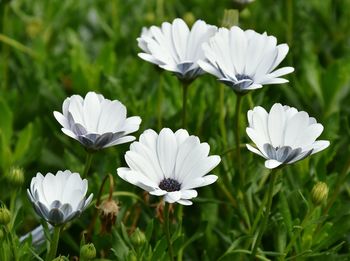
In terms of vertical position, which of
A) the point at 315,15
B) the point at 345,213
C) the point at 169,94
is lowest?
the point at 345,213

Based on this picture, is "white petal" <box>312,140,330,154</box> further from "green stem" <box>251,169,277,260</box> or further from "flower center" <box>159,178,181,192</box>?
"flower center" <box>159,178,181,192</box>

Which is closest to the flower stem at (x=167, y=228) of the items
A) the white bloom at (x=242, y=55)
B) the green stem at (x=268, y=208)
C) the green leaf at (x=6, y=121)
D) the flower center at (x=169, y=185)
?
the flower center at (x=169, y=185)

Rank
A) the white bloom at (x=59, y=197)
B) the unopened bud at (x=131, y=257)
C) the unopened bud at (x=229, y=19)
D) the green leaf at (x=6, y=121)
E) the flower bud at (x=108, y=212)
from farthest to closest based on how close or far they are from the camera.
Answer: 1. the green leaf at (x=6, y=121)
2. the unopened bud at (x=229, y=19)
3. the flower bud at (x=108, y=212)
4. the unopened bud at (x=131, y=257)
5. the white bloom at (x=59, y=197)

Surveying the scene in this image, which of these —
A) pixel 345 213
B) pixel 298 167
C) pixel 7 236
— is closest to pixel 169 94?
pixel 298 167

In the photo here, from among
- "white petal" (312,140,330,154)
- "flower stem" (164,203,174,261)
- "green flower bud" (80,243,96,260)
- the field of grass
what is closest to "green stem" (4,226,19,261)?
the field of grass

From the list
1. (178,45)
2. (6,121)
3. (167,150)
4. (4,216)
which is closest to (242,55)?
(178,45)

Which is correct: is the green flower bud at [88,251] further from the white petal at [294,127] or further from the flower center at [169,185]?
the white petal at [294,127]

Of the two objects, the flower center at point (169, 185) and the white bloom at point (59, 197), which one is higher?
the flower center at point (169, 185)

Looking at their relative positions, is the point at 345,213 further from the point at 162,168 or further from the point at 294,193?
the point at 162,168
